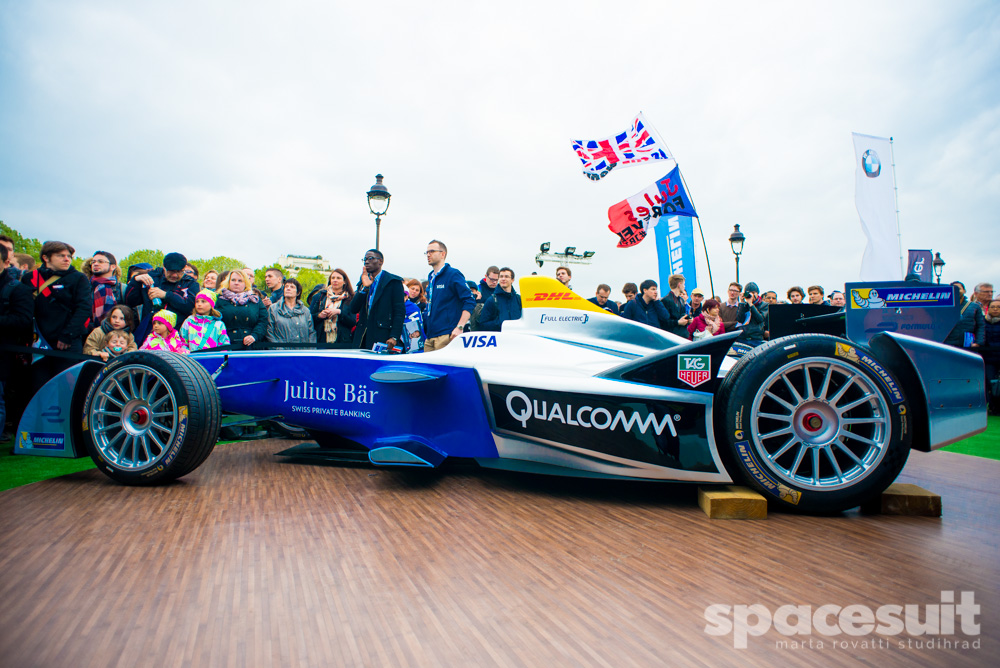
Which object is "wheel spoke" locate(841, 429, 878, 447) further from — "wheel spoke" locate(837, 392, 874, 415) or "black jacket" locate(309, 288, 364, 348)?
"black jacket" locate(309, 288, 364, 348)

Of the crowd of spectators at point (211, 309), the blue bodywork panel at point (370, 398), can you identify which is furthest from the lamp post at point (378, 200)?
the blue bodywork panel at point (370, 398)

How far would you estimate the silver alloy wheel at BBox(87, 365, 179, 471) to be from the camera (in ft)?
9.48

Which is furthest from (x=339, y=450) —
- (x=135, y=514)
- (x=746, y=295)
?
(x=746, y=295)

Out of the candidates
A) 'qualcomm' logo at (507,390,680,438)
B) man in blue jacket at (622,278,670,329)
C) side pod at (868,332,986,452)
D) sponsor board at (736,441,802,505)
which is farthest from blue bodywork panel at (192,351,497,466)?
man in blue jacket at (622,278,670,329)

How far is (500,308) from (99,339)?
412cm

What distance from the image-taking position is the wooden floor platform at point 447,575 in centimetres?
133

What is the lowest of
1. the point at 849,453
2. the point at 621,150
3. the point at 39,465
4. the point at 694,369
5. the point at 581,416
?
the point at 39,465

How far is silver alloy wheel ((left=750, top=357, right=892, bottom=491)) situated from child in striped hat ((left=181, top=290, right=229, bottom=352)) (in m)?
4.83

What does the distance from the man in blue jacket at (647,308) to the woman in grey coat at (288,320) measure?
4180 millimetres

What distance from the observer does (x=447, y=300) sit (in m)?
5.47

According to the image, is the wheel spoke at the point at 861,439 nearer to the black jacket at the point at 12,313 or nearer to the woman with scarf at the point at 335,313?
the woman with scarf at the point at 335,313

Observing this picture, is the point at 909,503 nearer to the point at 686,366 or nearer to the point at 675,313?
the point at 686,366

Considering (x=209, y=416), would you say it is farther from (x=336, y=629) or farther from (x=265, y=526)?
(x=336, y=629)

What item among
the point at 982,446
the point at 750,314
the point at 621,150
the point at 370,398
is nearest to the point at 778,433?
the point at 370,398
